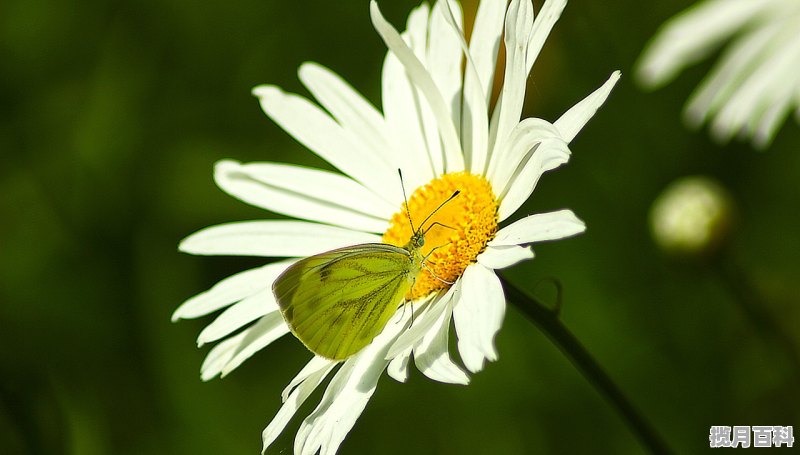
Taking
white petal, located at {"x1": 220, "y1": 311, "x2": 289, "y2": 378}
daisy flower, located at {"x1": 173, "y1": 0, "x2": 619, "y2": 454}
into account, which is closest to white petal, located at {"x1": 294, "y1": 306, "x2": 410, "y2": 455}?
daisy flower, located at {"x1": 173, "y1": 0, "x2": 619, "y2": 454}

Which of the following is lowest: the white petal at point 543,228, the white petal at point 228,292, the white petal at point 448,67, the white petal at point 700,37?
the white petal at point 228,292

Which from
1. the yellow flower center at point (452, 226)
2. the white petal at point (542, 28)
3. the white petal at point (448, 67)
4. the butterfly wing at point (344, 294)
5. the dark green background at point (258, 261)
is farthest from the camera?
the dark green background at point (258, 261)

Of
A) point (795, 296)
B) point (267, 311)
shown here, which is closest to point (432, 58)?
point (267, 311)

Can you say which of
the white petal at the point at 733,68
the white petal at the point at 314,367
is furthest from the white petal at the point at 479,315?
the white petal at the point at 733,68

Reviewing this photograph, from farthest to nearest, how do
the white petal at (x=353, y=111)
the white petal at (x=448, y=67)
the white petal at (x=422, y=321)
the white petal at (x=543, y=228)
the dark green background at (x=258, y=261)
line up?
the dark green background at (x=258, y=261), the white petal at (x=353, y=111), the white petal at (x=448, y=67), the white petal at (x=422, y=321), the white petal at (x=543, y=228)

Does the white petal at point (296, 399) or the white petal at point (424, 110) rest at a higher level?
the white petal at point (424, 110)

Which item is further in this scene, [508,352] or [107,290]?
[107,290]

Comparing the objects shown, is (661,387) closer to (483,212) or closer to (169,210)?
(483,212)

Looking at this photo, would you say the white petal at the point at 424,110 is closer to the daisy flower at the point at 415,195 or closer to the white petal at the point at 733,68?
the daisy flower at the point at 415,195
